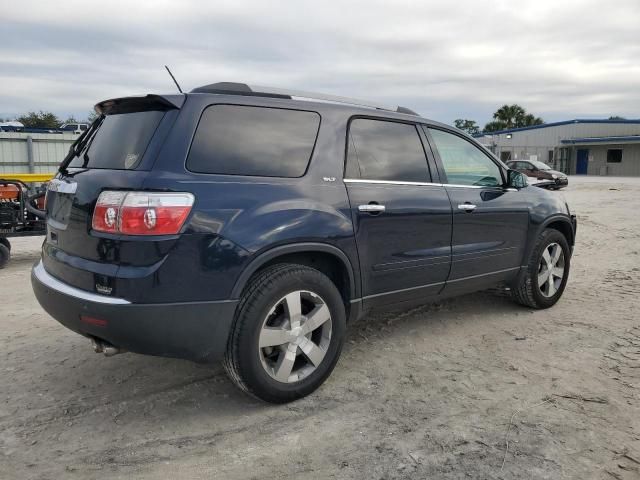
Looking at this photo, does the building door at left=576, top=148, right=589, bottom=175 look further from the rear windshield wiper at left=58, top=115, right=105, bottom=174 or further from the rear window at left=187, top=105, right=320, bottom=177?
the rear windshield wiper at left=58, top=115, right=105, bottom=174

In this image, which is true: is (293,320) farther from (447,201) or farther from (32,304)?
(32,304)

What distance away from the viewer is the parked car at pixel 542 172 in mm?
26616

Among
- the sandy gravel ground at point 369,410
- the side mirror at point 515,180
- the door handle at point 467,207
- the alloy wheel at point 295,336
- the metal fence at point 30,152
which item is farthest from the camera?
the metal fence at point 30,152

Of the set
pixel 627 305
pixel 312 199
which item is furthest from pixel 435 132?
pixel 627 305

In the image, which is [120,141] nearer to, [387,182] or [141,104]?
[141,104]

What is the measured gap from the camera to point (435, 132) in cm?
427

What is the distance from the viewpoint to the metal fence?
15258 millimetres

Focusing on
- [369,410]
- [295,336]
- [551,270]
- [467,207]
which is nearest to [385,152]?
[467,207]

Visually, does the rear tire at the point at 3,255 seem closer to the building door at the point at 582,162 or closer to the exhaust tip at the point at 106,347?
the exhaust tip at the point at 106,347

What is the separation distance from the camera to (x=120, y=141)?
3189mm

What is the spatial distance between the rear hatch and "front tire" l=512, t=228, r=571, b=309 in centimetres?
354

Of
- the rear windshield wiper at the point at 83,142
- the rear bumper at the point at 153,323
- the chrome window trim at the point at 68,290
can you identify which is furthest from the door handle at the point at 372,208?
the rear windshield wiper at the point at 83,142

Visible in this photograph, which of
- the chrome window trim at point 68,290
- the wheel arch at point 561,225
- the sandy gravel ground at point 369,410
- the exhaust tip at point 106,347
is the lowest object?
the sandy gravel ground at point 369,410

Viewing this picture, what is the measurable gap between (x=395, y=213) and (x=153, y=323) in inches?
70.2
